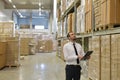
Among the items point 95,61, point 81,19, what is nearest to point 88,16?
point 81,19

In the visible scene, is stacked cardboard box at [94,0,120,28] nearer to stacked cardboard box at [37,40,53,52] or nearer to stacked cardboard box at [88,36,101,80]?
stacked cardboard box at [88,36,101,80]

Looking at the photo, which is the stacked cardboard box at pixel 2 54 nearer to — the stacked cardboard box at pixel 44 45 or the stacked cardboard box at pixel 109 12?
the stacked cardboard box at pixel 109 12

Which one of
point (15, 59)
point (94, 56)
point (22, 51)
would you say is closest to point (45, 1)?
point (22, 51)

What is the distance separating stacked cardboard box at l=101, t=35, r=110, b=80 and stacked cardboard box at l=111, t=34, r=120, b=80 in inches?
9.0

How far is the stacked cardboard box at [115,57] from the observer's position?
442 cm

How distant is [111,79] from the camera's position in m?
4.76

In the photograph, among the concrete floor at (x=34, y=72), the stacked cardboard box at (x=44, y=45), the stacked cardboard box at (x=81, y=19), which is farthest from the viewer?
the stacked cardboard box at (x=44, y=45)

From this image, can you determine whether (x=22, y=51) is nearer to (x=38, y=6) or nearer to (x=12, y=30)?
(x=12, y=30)

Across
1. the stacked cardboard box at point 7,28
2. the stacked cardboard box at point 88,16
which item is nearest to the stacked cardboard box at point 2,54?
the stacked cardboard box at point 7,28

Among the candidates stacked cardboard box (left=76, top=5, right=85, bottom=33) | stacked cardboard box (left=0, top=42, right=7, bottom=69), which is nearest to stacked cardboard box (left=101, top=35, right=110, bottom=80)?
stacked cardboard box (left=76, top=5, right=85, bottom=33)

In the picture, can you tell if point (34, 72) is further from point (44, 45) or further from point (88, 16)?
point (44, 45)

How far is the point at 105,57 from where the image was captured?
16.9 feet

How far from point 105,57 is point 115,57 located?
60 cm

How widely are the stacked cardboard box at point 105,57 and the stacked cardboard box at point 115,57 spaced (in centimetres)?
23
